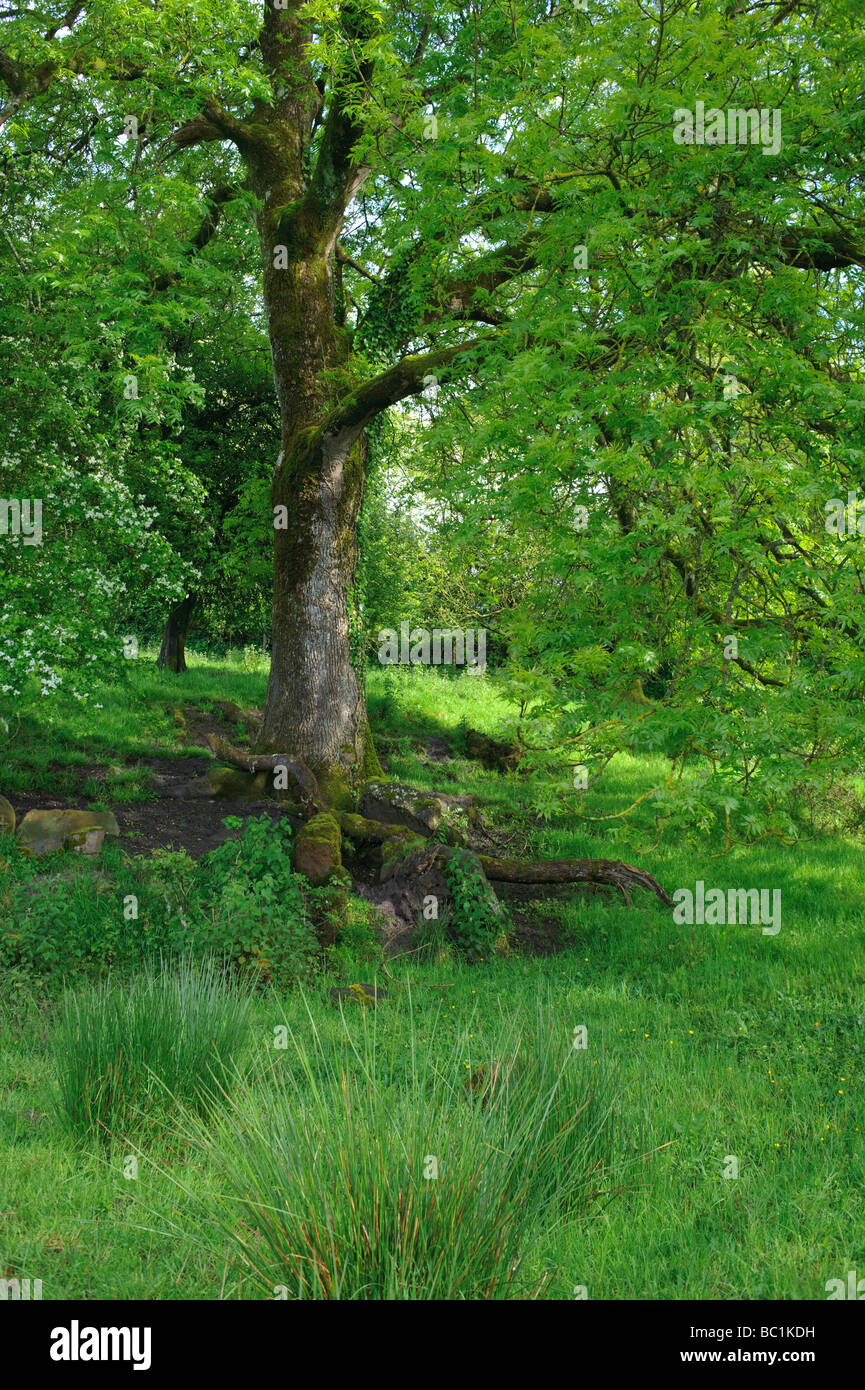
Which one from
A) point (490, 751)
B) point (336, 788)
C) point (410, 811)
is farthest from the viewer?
point (490, 751)

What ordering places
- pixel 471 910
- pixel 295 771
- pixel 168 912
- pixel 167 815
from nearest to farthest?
pixel 168 912 → pixel 471 910 → pixel 295 771 → pixel 167 815

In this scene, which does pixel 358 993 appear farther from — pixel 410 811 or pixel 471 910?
pixel 410 811

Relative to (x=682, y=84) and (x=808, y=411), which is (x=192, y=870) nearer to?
(x=808, y=411)

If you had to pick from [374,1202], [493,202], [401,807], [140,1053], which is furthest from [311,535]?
[374,1202]

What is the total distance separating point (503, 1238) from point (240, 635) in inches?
980

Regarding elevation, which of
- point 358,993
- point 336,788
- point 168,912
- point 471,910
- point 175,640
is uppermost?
point 175,640

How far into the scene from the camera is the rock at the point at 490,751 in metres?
15.3

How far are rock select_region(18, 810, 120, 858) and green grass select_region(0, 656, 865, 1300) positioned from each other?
119 inches

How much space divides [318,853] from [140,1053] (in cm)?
427

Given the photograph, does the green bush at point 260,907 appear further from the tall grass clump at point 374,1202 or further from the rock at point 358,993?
the tall grass clump at point 374,1202

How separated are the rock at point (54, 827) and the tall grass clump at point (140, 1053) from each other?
4.72m

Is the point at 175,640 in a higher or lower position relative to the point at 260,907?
higher

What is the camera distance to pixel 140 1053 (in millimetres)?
4480

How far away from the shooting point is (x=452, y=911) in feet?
28.7
